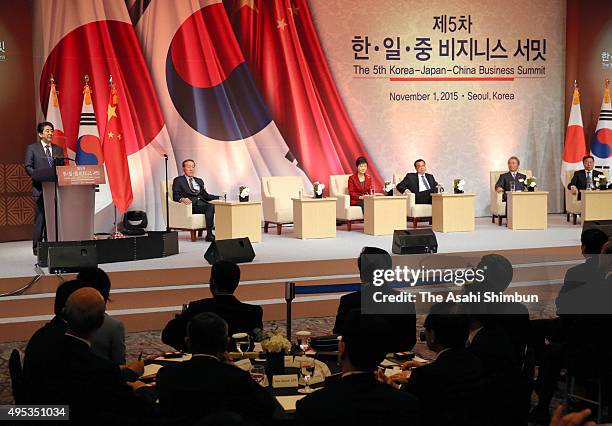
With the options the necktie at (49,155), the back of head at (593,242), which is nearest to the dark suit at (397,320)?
the back of head at (593,242)

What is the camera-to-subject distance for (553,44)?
513 inches

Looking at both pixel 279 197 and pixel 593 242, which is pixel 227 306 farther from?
pixel 279 197

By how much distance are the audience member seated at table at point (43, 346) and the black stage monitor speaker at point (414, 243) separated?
543cm

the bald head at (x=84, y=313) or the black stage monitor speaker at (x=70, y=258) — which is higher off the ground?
the bald head at (x=84, y=313)

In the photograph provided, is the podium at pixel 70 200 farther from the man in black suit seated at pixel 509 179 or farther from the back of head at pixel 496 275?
the man in black suit seated at pixel 509 179

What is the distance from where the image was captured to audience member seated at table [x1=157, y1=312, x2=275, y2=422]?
2682 mm

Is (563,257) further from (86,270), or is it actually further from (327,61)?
(86,270)

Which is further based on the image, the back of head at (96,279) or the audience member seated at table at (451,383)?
the back of head at (96,279)

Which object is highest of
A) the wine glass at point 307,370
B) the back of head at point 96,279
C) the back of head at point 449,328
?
the back of head at point 96,279

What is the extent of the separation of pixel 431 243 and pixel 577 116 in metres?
5.32

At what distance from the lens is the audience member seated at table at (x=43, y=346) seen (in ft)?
9.90

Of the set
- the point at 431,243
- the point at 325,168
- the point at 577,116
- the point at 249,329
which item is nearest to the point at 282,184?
the point at 325,168

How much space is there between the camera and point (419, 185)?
11.4 metres

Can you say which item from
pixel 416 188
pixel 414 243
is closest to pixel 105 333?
pixel 414 243
